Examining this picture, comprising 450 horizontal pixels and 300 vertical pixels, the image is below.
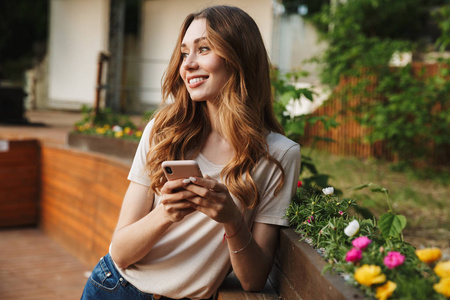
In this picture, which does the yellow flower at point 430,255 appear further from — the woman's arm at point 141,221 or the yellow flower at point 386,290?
the woman's arm at point 141,221

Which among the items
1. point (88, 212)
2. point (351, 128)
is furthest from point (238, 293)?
point (351, 128)

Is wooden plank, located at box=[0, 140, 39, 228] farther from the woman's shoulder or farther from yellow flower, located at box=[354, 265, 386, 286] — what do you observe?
yellow flower, located at box=[354, 265, 386, 286]

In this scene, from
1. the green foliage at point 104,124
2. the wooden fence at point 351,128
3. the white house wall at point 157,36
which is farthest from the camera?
the white house wall at point 157,36

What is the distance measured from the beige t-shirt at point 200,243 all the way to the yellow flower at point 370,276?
0.61 metres

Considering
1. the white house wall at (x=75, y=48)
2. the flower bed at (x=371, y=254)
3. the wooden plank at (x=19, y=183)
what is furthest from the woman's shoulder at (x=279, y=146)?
the white house wall at (x=75, y=48)

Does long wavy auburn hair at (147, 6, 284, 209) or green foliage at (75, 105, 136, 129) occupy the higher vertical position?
long wavy auburn hair at (147, 6, 284, 209)

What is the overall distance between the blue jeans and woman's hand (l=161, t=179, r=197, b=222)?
0.37 m

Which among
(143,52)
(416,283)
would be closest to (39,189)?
(416,283)

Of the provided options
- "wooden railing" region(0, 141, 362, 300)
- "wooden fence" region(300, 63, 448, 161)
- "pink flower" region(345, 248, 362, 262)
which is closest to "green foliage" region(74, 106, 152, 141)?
"wooden railing" region(0, 141, 362, 300)

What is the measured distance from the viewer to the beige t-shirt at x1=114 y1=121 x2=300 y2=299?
5.58 ft

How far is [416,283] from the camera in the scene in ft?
3.36

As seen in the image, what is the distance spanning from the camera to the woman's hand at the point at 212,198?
1.38m

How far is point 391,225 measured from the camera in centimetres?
140

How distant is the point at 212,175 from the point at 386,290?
0.77m
